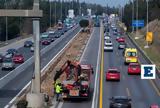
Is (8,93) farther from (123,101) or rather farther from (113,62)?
(113,62)

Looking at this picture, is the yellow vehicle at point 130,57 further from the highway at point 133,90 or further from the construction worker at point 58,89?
the construction worker at point 58,89

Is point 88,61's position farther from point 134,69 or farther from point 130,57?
point 134,69

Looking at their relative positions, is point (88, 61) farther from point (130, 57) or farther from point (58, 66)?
point (58, 66)

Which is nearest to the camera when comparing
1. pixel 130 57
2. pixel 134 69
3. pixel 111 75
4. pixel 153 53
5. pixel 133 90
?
pixel 133 90

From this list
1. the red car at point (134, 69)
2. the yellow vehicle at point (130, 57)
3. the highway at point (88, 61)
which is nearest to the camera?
the highway at point (88, 61)

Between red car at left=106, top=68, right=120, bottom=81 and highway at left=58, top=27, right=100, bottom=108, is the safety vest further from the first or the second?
red car at left=106, top=68, right=120, bottom=81

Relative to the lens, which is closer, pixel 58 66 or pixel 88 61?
pixel 58 66

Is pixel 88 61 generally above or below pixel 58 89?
below

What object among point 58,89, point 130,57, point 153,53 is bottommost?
point 153,53

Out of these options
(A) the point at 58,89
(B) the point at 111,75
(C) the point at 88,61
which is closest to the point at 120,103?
(A) the point at 58,89

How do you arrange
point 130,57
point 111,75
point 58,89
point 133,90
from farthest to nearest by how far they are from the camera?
point 130,57
point 111,75
point 133,90
point 58,89

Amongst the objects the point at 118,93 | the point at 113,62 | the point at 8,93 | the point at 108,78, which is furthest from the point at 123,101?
the point at 113,62

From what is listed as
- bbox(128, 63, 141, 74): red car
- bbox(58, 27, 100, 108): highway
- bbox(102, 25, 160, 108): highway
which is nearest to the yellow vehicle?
bbox(58, 27, 100, 108): highway

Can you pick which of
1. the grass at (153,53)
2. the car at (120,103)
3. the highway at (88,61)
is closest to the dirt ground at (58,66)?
the highway at (88,61)
